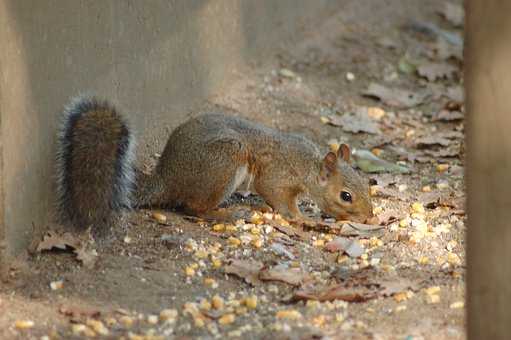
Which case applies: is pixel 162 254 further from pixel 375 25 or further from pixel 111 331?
pixel 375 25

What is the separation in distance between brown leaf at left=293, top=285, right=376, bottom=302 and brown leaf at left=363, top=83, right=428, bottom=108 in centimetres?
340

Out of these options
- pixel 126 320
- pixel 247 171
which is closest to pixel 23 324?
pixel 126 320

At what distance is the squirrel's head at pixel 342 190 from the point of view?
5.77m

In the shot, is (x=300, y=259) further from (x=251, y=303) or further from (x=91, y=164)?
(x=91, y=164)

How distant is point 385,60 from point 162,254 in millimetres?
3999

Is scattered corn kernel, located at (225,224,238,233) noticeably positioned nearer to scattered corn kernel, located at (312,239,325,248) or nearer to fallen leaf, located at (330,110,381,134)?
scattered corn kernel, located at (312,239,325,248)

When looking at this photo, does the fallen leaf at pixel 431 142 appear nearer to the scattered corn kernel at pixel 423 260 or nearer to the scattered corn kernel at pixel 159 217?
the scattered corn kernel at pixel 423 260

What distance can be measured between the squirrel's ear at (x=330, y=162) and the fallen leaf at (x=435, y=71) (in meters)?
2.65

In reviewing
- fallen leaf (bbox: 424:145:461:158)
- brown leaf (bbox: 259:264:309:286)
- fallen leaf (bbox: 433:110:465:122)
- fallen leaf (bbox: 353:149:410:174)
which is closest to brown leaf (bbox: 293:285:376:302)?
brown leaf (bbox: 259:264:309:286)

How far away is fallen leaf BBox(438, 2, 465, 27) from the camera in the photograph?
9570 millimetres

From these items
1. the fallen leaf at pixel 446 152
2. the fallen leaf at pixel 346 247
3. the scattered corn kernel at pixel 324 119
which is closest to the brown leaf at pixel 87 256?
the fallen leaf at pixel 346 247

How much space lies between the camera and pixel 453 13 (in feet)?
31.8

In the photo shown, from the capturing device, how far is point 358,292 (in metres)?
4.52

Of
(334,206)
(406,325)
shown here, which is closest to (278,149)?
(334,206)
